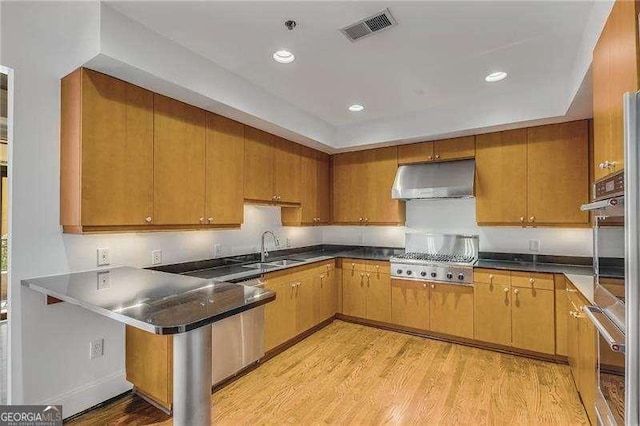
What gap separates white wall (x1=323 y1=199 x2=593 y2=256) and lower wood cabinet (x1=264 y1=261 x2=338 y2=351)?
0.83 metres

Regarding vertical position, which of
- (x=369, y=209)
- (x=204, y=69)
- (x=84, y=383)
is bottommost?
A: (x=84, y=383)

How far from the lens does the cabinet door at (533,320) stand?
9.93ft

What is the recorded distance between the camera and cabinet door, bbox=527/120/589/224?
3.11 m

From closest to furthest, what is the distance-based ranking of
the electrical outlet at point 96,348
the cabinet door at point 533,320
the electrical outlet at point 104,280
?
the electrical outlet at point 104,280
the electrical outlet at point 96,348
the cabinet door at point 533,320

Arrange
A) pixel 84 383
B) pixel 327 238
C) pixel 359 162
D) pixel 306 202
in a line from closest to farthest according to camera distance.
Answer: pixel 84 383, pixel 306 202, pixel 359 162, pixel 327 238

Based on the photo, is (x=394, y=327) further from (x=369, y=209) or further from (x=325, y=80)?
(x=325, y=80)

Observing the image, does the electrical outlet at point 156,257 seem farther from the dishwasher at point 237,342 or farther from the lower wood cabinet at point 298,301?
the lower wood cabinet at point 298,301

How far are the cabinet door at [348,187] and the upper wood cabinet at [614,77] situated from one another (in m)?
2.82

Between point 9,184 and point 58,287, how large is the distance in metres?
0.73

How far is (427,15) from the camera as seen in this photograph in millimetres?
1993

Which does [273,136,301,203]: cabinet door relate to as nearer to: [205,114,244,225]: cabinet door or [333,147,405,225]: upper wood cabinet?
[205,114,244,225]: cabinet door

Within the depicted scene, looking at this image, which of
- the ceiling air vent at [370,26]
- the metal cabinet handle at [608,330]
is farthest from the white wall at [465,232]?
the ceiling air vent at [370,26]

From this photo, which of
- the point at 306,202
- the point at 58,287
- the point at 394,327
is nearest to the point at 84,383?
the point at 58,287

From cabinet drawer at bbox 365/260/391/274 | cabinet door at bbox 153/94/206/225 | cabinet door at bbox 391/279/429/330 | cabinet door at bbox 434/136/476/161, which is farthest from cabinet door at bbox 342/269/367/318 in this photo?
cabinet door at bbox 153/94/206/225
